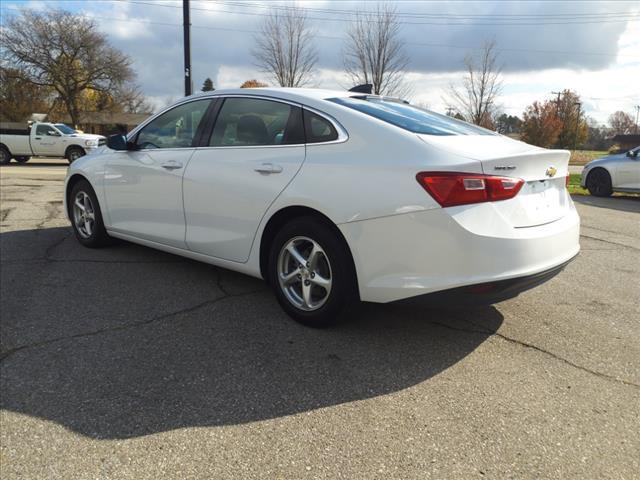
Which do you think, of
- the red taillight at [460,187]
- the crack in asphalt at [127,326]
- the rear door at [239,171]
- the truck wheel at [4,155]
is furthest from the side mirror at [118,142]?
the truck wheel at [4,155]

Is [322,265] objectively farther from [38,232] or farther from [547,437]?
[38,232]

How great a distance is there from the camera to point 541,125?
195 ft

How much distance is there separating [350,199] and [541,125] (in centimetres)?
6286

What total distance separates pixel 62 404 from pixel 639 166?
1350 cm

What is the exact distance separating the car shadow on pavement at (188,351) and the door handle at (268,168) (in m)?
1.05

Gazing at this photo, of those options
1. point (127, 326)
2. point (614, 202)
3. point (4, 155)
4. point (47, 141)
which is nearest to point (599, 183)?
point (614, 202)

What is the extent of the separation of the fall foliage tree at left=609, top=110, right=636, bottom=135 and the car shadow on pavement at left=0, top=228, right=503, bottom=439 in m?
121

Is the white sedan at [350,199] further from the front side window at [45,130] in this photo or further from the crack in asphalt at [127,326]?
the front side window at [45,130]

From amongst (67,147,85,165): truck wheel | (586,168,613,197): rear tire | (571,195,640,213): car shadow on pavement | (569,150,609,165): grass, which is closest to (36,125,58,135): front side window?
(67,147,85,165): truck wheel

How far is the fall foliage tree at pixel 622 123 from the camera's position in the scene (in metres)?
108

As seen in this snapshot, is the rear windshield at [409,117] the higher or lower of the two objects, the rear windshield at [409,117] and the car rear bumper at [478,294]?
the higher

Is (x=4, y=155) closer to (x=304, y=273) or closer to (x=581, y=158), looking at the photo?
(x=304, y=273)

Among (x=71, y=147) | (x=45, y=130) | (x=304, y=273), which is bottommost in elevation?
(x=304, y=273)

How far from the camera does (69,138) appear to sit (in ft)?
68.8
